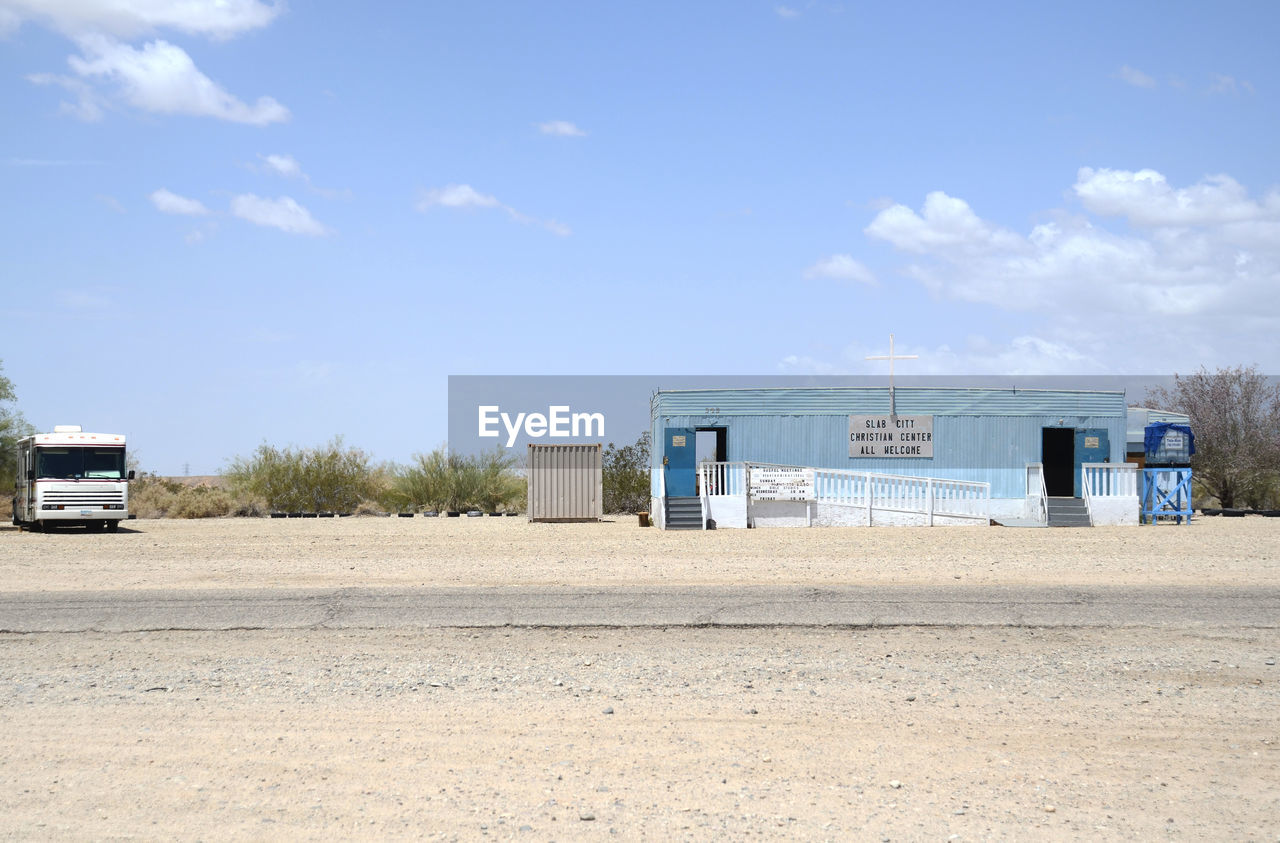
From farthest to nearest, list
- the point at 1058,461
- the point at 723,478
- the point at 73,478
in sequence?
1. the point at 1058,461
2. the point at 723,478
3. the point at 73,478

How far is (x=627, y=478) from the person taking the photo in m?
36.6

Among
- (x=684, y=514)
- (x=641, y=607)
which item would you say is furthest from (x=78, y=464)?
(x=641, y=607)

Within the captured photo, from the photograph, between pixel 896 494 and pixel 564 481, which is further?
pixel 564 481

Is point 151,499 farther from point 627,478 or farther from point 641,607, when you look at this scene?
point 641,607

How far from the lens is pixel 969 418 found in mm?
28672

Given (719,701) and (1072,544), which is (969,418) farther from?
(719,701)

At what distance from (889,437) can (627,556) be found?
1242 centimetres

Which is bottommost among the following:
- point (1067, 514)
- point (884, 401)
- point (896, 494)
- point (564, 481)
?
point (1067, 514)

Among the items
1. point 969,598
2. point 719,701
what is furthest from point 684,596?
point 719,701

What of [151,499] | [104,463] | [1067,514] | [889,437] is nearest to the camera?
[104,463]

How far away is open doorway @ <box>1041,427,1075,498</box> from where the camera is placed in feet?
99.8

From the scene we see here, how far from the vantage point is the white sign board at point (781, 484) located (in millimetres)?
26281

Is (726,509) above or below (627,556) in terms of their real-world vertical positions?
above

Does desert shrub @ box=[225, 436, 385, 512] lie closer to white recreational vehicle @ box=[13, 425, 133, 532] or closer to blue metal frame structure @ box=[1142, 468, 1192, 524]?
white recreational vehicle @ box=[13, 425, 133, 532]
